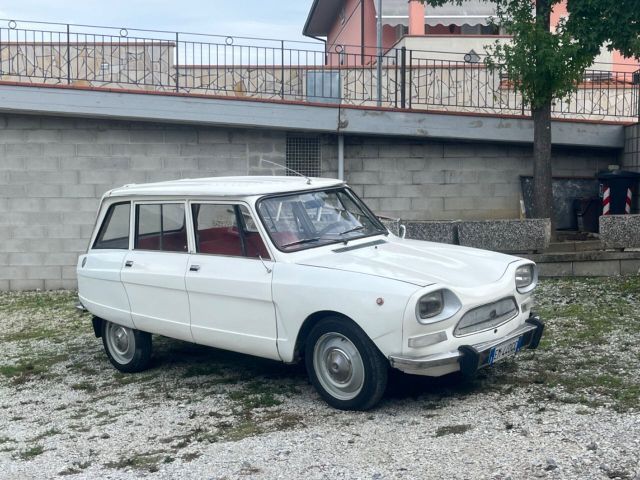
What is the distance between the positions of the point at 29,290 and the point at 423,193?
6.65 meters

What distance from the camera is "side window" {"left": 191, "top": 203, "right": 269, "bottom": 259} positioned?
6508 millimetres

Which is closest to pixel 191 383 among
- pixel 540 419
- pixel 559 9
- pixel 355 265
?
pixel 355 265

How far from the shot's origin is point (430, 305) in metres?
5.52

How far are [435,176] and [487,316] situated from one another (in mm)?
7907

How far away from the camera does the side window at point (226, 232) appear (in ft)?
21.4

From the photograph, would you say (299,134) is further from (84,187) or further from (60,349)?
(60,349)

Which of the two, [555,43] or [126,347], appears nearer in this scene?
[126,347]

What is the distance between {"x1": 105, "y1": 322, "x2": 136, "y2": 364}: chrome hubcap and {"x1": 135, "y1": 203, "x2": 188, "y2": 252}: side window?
2.79 ft

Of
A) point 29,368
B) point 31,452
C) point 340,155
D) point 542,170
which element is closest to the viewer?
point 31,452

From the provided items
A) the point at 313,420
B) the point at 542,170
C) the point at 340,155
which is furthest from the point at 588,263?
the point at 313,420

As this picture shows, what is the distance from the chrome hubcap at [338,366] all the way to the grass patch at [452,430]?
26.2 inches

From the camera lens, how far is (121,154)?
13.2 meters

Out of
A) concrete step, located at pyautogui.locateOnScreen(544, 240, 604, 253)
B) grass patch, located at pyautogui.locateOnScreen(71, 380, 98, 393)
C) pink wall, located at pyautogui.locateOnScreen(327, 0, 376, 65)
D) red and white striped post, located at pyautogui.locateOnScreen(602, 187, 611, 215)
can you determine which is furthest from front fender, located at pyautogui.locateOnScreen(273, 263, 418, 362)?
pink wall, located at pyautogui.locateOnScreen(327, 0, 376, 65)

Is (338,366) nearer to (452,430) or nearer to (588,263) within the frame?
(452,430)
